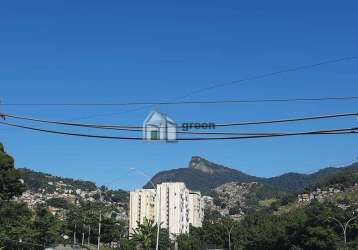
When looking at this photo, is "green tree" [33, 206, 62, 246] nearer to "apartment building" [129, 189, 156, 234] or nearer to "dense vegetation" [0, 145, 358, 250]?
"dense vegetation" [0, 145, 358, 250]

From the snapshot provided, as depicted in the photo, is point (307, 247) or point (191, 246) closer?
point (307, 247)

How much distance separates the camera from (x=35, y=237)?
9650 centimetres

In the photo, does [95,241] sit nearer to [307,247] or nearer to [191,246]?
[191,246]

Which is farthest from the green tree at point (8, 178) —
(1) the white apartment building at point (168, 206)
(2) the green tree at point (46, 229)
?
(1) the white apartment building at point (168, 206)

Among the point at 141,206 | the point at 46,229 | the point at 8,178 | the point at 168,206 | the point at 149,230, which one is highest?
the point at 141,206

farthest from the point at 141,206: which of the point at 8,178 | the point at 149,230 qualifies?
the point at 8,178

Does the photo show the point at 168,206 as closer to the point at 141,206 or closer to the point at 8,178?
the point at 141,206

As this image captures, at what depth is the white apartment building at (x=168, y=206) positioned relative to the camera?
178 metres

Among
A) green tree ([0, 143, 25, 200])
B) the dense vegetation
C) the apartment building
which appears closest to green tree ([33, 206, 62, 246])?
the dense vegetation

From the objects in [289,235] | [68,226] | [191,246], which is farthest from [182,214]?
[289,235]

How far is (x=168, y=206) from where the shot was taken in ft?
596

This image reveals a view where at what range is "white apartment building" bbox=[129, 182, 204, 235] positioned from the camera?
6988 inches

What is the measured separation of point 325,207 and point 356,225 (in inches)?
226

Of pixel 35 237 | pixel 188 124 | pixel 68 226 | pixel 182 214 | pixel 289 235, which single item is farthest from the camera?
pixel 182 214
